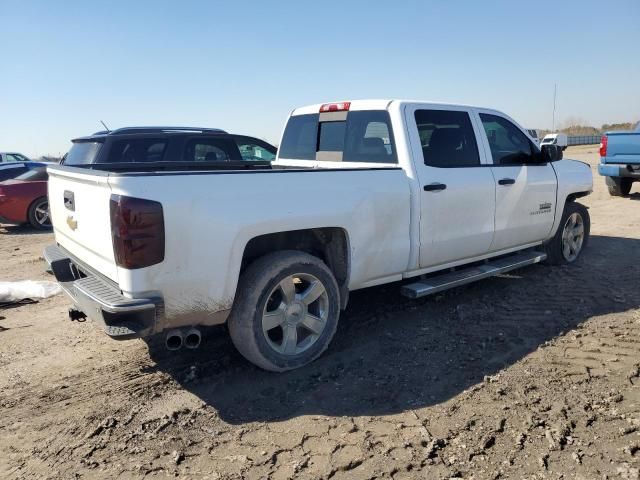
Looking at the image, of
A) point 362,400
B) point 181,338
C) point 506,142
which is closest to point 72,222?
point 181,338

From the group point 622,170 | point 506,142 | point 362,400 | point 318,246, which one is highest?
point 506,142

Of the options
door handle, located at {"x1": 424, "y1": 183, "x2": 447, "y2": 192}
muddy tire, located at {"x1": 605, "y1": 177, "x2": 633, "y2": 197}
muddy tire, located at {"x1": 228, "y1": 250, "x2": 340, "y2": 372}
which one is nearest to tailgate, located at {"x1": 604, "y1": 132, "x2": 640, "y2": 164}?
muddy tire, located at {"x1": 605, "y1": 177, "x2": 633, "y2": 197}

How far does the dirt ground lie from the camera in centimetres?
274

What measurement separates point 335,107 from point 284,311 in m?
2.38

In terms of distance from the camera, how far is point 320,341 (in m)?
3.86

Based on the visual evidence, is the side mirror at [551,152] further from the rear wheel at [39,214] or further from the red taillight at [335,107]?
the rear wheel at [39,214]

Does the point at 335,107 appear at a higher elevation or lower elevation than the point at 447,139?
higher

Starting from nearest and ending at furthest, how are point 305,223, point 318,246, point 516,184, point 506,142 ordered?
point 305,223 → point 318,246 → point 516,184 → point 506,142

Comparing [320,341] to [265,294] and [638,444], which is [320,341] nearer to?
[265,294]

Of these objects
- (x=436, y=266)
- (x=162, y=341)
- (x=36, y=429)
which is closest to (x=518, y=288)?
(x=436, y=266)

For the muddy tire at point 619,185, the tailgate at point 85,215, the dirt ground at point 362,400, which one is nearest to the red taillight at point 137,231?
the tailgate at point 85,215

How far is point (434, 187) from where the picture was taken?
435cm

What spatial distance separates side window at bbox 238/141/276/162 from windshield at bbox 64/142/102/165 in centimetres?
241

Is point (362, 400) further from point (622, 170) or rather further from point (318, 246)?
point (622, 170)
